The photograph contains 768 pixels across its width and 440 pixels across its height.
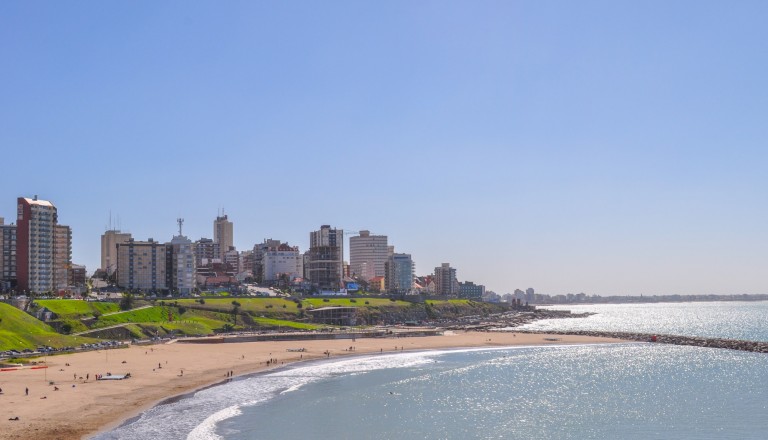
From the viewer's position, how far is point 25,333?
109 metres

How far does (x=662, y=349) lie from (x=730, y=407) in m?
71.8

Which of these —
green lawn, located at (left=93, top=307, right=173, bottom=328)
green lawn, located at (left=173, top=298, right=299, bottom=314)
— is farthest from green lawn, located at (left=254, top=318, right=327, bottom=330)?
green lawn, located at (left=93, top=307, right=173, bottom=328)

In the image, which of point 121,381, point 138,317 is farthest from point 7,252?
point 121,381

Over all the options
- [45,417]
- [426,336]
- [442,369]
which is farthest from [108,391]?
[426,336]

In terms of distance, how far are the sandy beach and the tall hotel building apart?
231ft

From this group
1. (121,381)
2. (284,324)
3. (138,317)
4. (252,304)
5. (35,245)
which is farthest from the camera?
(252,304)

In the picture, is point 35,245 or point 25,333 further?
point 35,245

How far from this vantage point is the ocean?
60531 millimetres

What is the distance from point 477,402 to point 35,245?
138m

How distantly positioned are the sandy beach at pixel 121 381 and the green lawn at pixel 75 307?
79.4ft

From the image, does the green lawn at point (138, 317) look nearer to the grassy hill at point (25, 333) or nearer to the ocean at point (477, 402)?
the grassy hill at point (25, 333)

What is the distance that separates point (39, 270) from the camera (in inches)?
6959

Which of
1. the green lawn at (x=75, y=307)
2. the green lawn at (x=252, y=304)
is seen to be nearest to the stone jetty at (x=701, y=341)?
the green lawn at (x=252, y=304)

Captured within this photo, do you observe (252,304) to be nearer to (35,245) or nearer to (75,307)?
(75,307)
